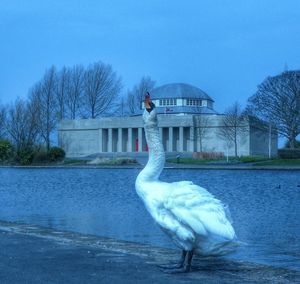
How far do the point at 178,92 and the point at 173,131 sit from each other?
15.0 metres

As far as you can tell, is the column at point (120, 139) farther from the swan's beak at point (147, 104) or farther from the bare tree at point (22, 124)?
the swan's beak at point (147, 104)

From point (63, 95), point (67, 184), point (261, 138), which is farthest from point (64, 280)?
point (63, 95)

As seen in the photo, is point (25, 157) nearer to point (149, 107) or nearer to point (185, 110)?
point (185, 110)

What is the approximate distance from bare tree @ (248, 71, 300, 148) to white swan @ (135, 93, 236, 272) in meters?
59.8

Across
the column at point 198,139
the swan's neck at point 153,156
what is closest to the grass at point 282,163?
the column at point 198,139

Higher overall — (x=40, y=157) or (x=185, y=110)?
(x=185, y=110)

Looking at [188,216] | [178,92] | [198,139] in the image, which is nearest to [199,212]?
[188,216]

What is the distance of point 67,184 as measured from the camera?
38531 millimetres

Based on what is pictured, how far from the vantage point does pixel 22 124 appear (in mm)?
97188

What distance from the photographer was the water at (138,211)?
49.1 ft

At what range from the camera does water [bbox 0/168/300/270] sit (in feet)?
49.1

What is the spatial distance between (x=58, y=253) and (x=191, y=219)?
280cm

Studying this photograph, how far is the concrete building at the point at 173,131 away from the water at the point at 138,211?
153 ft

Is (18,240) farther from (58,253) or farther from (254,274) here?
(254,274)
